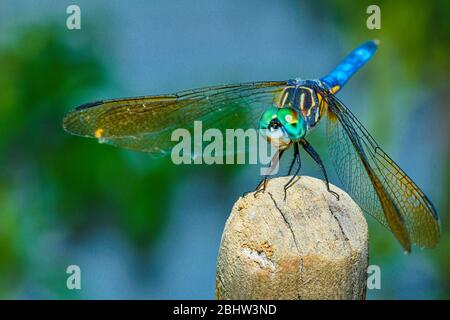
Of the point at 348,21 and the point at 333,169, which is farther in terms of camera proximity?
the point at 348,21

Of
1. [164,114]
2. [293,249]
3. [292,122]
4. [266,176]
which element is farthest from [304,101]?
[293,249]

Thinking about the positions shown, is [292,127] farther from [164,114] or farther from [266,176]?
[164,114]

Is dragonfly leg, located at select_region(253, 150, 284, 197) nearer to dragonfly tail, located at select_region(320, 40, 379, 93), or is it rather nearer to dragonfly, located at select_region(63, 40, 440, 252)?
dragonfly, located at select_region(63, 40, 440, 252)

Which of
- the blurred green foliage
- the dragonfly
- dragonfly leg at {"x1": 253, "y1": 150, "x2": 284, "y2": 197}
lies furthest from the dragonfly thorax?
the blurred green foliage

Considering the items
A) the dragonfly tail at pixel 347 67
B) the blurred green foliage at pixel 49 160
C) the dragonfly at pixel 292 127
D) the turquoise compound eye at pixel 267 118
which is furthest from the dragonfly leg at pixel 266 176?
the blurred green foliage at pixel 49 160
